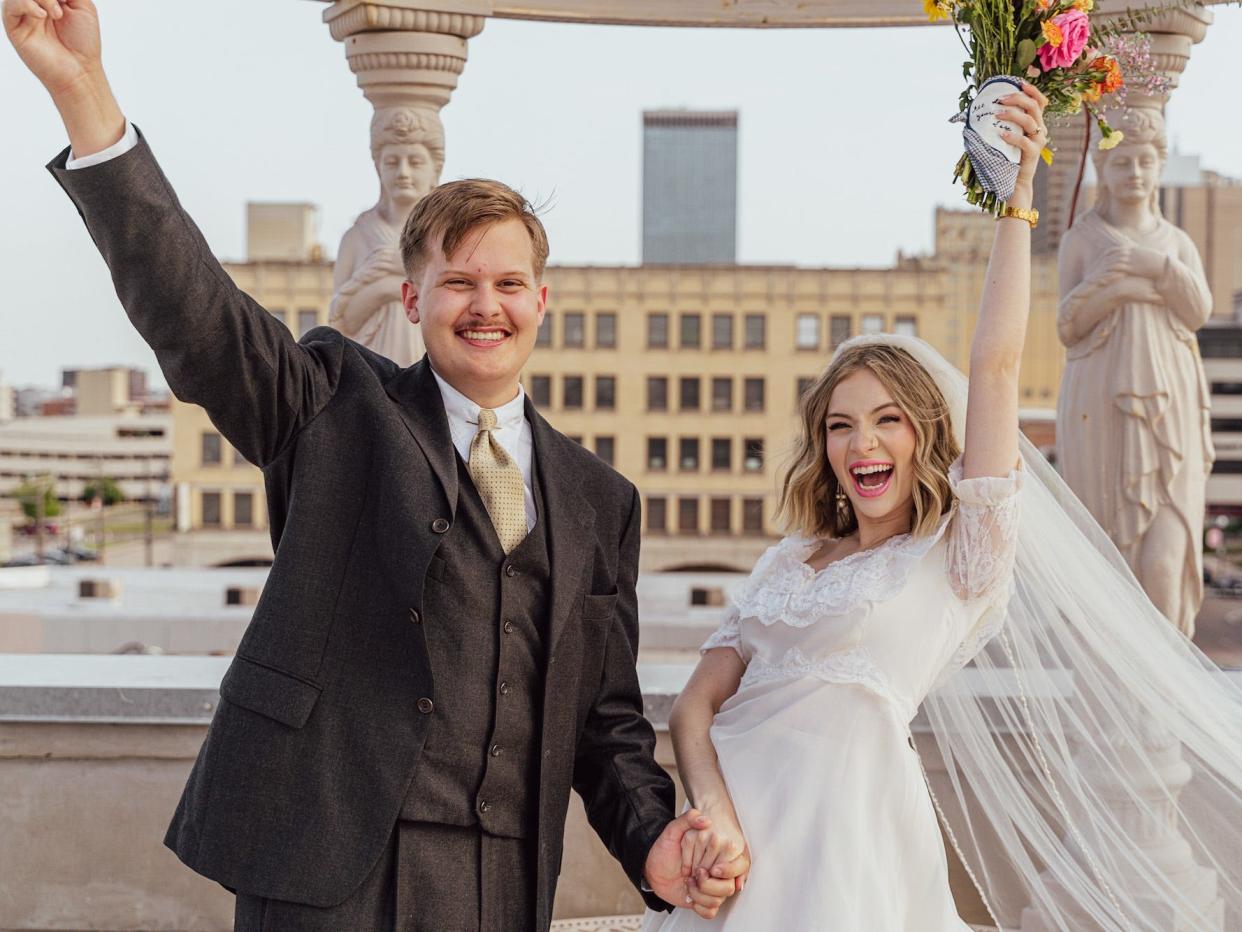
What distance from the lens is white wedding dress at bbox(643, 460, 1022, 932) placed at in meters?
2.70

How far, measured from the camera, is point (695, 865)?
2637 millimetres

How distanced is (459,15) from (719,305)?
5030cm

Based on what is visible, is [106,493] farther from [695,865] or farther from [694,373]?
[695,865]

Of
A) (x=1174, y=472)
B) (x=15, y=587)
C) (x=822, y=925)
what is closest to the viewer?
(x=822, y=925)

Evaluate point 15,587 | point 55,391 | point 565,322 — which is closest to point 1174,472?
point 15,587

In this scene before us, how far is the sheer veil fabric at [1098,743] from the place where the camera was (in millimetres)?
3221

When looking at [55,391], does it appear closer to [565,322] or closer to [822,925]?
[565,322]

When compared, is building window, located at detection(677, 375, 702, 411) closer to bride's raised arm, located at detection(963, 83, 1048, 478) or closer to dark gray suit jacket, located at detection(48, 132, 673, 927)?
bride's raised arm, located at detection(963, 83, 1048, 478)

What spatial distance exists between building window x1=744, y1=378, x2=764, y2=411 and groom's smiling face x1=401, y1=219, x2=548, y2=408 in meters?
54.0

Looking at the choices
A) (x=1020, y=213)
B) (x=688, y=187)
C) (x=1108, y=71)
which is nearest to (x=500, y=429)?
(x=1020, y=213)

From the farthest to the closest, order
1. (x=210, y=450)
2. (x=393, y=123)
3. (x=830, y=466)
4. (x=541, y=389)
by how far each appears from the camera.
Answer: (x=541, y=389)
(x=210, y=450)
(x=393, y=123)
(x=830, y=466)

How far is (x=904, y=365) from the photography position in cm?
293

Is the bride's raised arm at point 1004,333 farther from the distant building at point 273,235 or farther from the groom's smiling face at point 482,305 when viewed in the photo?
the distant building at point 273,235

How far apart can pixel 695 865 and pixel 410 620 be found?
2.42 ft
